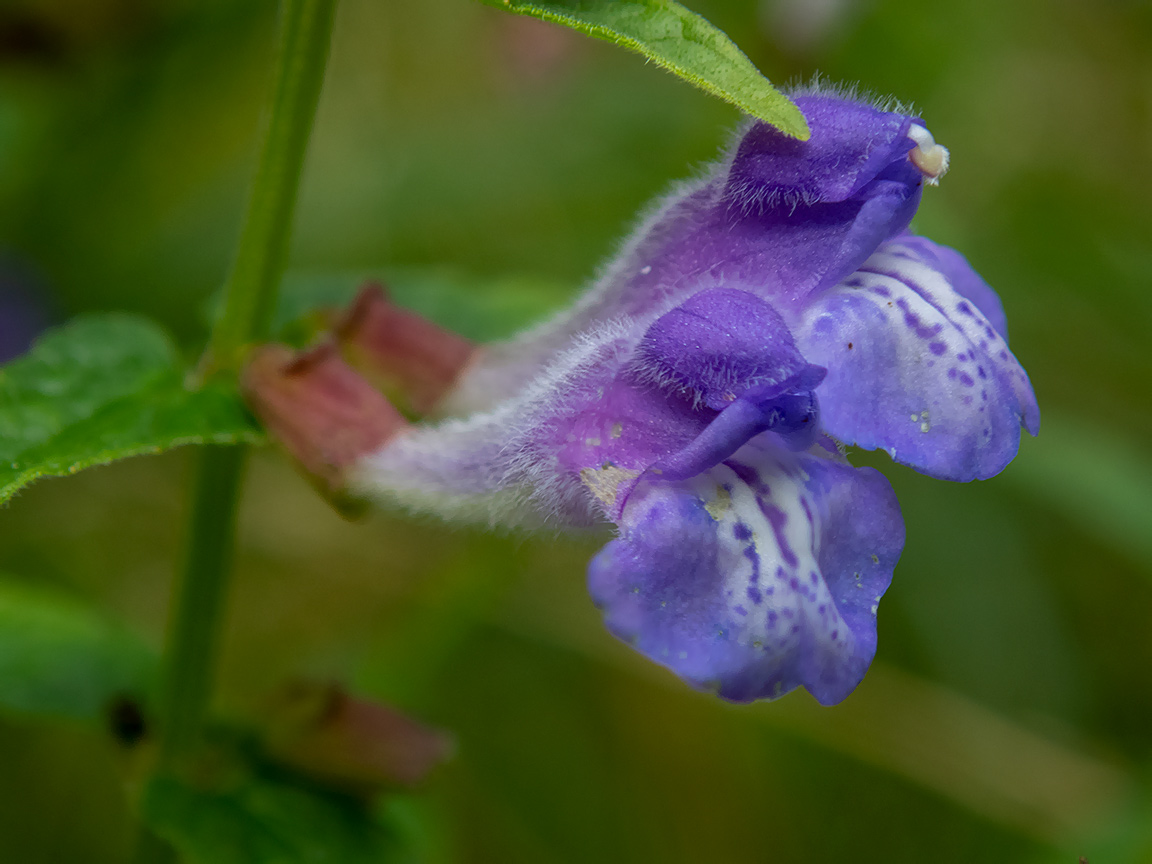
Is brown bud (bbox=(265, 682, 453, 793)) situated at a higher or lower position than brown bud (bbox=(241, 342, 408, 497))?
lower

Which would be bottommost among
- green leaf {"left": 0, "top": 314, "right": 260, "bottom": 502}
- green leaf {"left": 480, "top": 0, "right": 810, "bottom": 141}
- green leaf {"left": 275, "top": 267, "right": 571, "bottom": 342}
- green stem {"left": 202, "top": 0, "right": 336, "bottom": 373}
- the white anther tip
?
green leaf {"left": 275, "top": 267, "right": 571, "bottom": 342}

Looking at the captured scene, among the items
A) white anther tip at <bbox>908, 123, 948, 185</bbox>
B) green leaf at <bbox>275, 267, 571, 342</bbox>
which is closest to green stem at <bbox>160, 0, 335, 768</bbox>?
green leaf at <bbox>275, 267, 571, 342</bbox>

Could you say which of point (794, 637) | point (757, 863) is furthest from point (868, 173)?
point (757, 863)

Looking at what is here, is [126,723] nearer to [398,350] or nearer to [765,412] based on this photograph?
[398,350]

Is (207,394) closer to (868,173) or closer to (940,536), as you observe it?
(868,173)

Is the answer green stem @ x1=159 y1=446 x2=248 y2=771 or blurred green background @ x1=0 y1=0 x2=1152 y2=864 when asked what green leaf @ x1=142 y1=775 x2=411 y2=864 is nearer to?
green stem @ x1=159 y1=446 x2=248 y2=771

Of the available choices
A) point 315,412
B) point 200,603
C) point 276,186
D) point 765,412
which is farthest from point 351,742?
point 765,412
